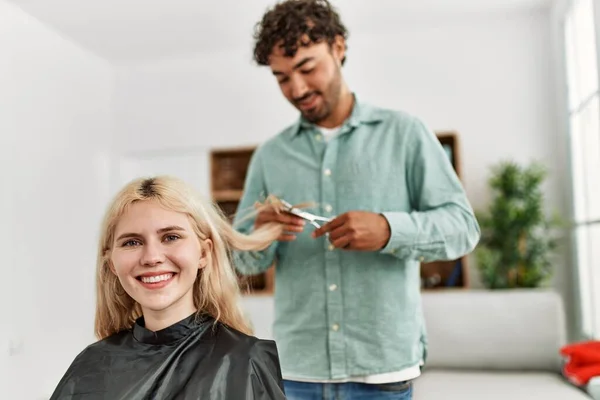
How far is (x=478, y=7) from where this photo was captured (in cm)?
426

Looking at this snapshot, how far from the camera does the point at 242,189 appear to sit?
4785mm

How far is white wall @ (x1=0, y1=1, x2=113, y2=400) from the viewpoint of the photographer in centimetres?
371

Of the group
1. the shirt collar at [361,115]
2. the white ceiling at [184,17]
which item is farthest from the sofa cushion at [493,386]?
the white ceiling at [184,17]

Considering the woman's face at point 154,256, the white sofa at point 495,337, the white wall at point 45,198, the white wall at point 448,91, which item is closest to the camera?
the woman's face at point 154,256

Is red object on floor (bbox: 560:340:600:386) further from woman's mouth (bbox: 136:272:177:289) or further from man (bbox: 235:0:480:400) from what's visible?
woman's mouth (bbox: 136:272:177:289)

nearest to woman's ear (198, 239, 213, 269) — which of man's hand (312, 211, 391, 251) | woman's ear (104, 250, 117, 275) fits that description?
woman's ear (104, 250, 117, 275)

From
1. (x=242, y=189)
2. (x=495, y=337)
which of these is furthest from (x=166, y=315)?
(x=242, y=189)

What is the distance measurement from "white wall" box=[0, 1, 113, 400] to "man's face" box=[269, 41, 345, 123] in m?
2.75

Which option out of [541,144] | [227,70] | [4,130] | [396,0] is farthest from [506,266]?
[4,130]

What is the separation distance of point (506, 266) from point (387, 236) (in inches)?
117

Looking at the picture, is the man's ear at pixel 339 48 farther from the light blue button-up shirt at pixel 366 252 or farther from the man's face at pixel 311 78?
the light blue button-up shirt at pixel 366 252

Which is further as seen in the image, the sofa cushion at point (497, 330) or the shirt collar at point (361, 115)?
the sofa cushion at point (497, 330)

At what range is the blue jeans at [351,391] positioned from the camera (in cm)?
146

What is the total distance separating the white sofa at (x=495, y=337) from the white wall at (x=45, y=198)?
8.00ft
